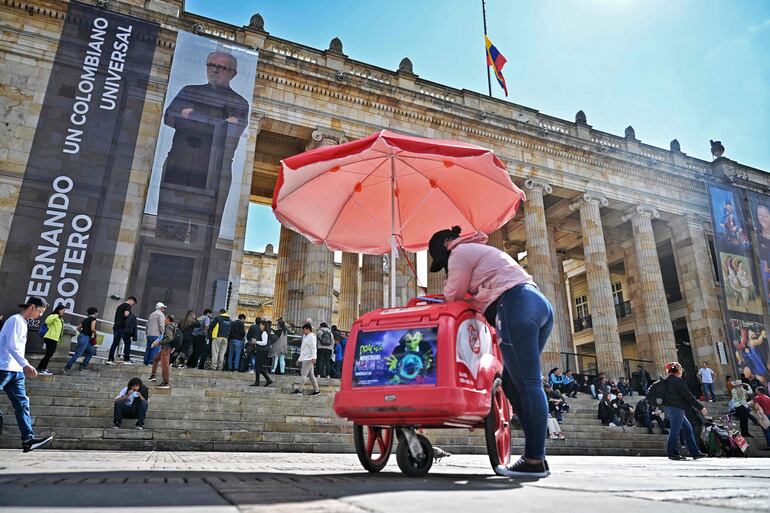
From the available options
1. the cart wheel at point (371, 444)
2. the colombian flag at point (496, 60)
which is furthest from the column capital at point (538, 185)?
the cart wheel at point (371, 444)

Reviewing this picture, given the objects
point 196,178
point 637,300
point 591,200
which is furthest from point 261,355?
point 637,300

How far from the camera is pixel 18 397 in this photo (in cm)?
529

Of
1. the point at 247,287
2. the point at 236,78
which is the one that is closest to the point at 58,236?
the point at 236,78

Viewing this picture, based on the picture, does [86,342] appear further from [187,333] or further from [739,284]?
[739,284]

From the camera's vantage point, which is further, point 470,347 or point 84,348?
point 84,348

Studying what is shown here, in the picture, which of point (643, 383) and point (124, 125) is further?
point (643, 383)

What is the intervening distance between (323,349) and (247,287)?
17.0 m

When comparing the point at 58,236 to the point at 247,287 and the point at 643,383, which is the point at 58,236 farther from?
the point at 643,383

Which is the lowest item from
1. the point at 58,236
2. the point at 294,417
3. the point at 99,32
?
the point at 294,417

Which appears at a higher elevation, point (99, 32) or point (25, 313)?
point (99, 32)

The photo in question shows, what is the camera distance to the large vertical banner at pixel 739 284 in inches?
776

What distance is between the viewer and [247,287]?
92.8 ft

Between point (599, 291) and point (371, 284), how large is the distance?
9310mm

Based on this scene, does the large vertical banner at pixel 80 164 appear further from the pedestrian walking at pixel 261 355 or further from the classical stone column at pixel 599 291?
the classical stone column at pixel 599 291
